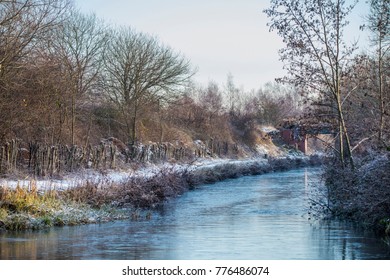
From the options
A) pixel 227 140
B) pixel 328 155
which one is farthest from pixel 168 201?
pixel 227 140

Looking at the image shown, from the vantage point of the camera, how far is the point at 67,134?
33.4 metres

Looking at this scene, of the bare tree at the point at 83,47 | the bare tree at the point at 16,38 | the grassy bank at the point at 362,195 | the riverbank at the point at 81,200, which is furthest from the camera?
the bare tree at the point at 83,47

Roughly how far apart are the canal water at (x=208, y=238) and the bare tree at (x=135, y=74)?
20611 millimetres

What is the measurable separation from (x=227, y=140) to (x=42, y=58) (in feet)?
110

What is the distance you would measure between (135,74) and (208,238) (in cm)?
2772

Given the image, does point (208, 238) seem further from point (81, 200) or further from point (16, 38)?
point (16, 38)

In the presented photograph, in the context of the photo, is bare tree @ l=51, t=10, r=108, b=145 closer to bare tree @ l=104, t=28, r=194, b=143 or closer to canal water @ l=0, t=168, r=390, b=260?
bare tree @ l=104, t=28, r=194, b=143

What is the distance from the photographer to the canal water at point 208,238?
13.6 metres

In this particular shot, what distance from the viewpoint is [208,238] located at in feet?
52.3

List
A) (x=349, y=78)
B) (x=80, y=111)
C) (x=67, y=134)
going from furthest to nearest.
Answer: (x=80, y=111) < (x=67, y=134) < (x=349, y=78)

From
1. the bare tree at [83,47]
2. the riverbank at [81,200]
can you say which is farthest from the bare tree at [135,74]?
the riverbank at [81,200]

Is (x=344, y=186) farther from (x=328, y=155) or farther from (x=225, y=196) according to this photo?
(x=225, y=196)

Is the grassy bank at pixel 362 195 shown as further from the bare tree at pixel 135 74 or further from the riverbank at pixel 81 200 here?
the bare tree at pixel 135 74

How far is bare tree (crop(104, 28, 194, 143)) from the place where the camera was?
42.5 m
